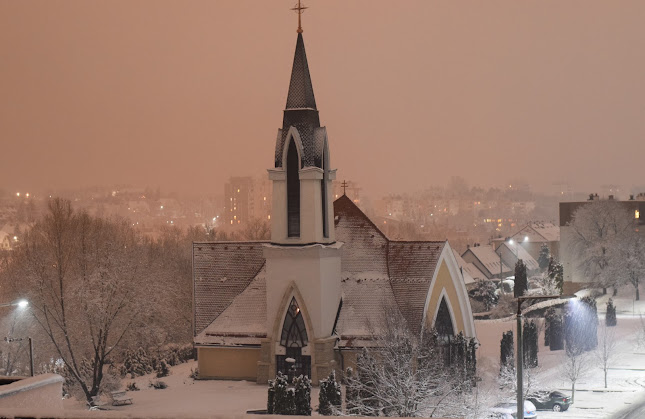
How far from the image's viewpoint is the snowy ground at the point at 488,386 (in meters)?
30.3

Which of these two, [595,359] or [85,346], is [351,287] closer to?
[595,359]

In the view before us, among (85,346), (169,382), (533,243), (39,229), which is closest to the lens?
(169,382)

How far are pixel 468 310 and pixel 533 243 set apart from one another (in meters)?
69.4

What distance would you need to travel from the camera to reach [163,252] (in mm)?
76688

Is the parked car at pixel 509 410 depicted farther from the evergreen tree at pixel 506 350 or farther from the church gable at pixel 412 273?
the church gable at pixel 412 273

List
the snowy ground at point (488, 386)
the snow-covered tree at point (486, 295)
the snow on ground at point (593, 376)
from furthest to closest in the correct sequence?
the snow-covered tree at point (486, 295) < the snow on ground at point (593, 376) < the snowy ground at point (488, 386)

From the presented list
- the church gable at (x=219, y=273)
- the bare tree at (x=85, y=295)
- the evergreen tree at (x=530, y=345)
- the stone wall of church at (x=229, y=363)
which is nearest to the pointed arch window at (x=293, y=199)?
the church gable at (x=219, y=273)

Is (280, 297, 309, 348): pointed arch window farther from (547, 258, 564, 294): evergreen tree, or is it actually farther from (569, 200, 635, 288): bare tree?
(569, 200, 635, 288): bare tree

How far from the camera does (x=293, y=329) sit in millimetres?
33781

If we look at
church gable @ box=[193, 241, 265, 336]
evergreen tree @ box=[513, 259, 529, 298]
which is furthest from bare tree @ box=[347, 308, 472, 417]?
evergreen tree @ box=[513, 259, 529, 298]

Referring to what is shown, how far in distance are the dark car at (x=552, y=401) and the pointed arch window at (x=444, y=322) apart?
15.9 ft

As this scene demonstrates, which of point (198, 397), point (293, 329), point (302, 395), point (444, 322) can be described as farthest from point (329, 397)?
point (444, 322)

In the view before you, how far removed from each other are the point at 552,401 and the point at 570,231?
48635mm

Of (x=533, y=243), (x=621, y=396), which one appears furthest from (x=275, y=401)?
(x=533, y=243)
